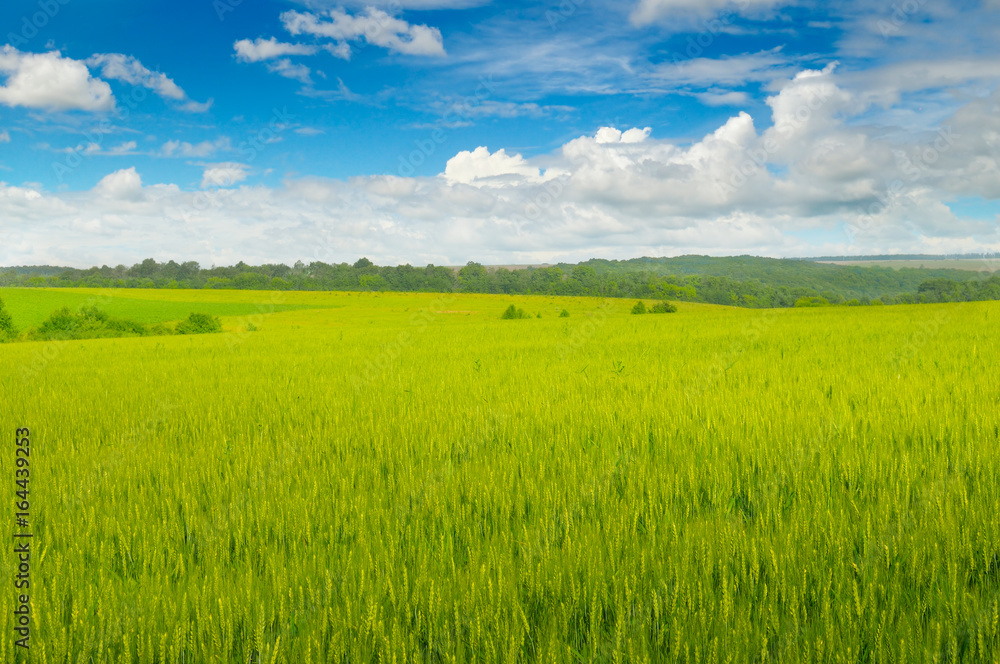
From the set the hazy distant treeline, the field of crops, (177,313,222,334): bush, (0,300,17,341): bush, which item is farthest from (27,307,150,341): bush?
the hazy distant treeline

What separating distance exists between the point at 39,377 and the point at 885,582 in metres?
15.2

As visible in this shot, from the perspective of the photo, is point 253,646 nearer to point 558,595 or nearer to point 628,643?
point 558,595

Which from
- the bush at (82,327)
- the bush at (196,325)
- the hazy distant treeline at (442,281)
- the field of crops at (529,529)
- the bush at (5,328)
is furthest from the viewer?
the hazy distant treeline at (442,281)

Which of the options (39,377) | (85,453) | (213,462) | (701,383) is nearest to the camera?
(213,462)

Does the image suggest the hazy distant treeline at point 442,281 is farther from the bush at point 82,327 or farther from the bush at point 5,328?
the bush at point 82,327

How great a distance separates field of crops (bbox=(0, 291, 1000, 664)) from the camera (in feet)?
7.01

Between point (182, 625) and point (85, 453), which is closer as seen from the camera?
point (182, 625)

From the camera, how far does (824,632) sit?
2.10 m

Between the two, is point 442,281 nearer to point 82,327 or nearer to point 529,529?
point 82,327

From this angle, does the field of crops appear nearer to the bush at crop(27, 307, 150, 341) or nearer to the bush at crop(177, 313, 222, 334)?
the bush at crop(177, 313, 222, 334)

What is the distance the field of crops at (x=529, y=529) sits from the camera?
2.14 m

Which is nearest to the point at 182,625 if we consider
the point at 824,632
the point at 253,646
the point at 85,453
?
the point at 253,646

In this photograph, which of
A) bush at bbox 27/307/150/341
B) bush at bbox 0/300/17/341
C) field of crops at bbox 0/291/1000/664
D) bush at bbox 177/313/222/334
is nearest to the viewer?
field of crops at bbox 0/291/1000/664

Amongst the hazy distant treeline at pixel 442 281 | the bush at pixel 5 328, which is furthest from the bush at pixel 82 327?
the hazy distant treeline at pixel 442 281
